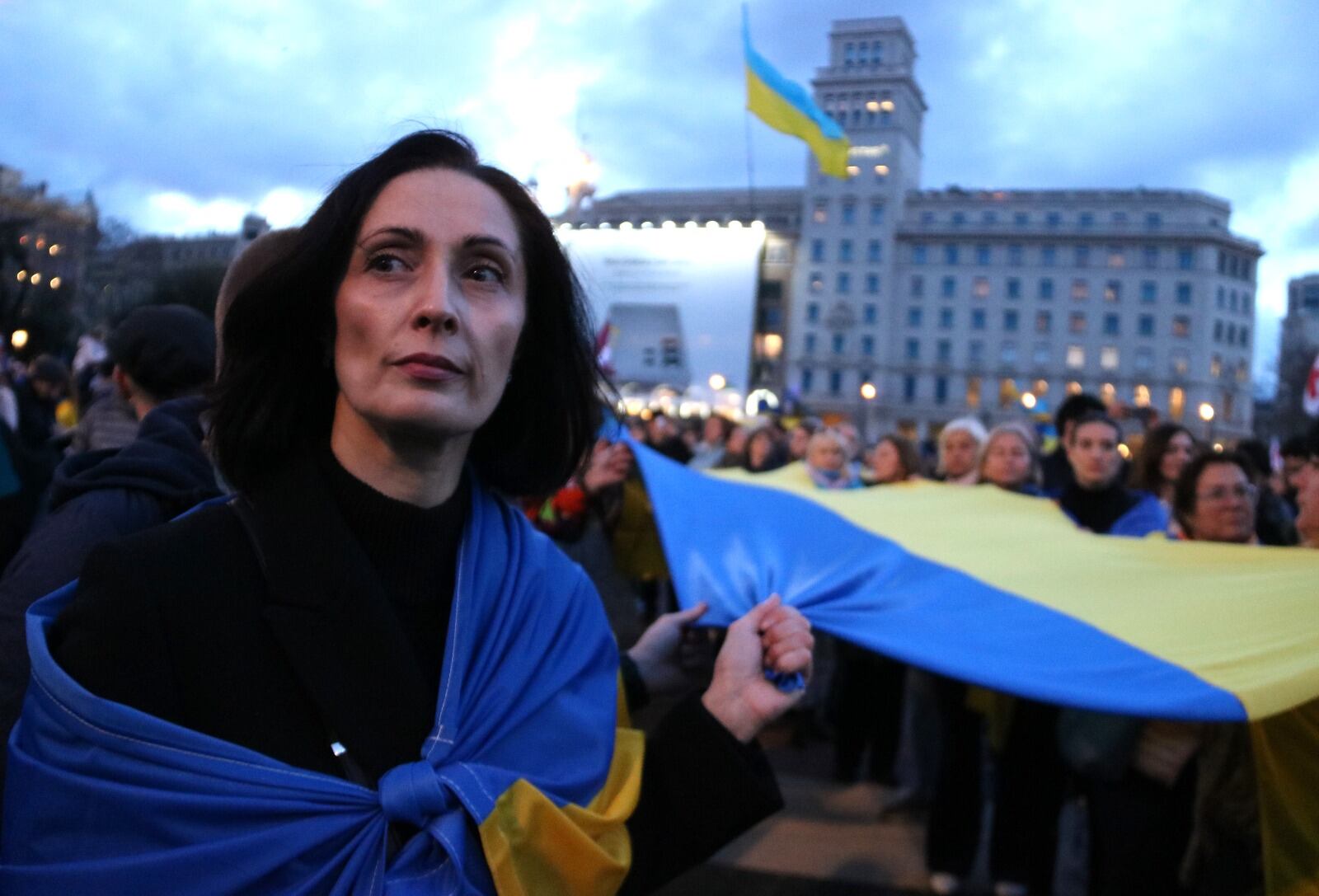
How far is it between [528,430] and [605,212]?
86.3 metres

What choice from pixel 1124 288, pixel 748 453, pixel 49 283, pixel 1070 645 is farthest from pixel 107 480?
pixel 1124 288

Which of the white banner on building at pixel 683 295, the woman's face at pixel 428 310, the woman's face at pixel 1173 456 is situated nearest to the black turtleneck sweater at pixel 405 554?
the woman's face at pixel 428 310

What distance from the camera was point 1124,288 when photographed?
74.5m

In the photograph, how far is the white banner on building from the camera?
2088 inches

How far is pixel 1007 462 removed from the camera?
598 centimetres

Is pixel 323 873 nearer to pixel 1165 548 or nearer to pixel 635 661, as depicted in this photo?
pixel 635 661

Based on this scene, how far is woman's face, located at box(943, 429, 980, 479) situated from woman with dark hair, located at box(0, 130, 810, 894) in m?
5.42

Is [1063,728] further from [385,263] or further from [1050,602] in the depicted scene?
[385,263]

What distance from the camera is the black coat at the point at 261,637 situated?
1279 millimetres

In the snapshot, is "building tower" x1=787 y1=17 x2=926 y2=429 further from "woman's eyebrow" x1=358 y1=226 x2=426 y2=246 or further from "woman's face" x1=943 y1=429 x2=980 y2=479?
"woman's eyebrow" x1=358 y1=226 x2=426 y2=246

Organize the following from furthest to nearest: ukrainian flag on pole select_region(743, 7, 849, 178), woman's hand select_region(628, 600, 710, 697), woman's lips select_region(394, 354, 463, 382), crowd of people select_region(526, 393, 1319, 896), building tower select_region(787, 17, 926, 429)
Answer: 1. building tower select_region(787, 17, 926, 429)
2. ukrainian flag on pole select_region(743, 7, 849, 178)
3. crowd of people select_region(526, 393, 1319, 896)
4. woman's hand select_region(628, 600, 710, 697)
5. woman's lips select_region(394, 354, 463, 382)

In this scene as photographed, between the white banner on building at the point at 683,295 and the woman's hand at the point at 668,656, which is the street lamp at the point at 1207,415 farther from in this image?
the woman's hand at the point at 668,656

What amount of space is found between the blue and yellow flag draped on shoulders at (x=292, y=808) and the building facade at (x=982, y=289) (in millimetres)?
74452

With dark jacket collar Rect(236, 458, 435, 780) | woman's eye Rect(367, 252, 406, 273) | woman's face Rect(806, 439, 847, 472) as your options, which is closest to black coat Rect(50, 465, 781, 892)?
dark jacket collar Rect(236, 458, 435, 780)
